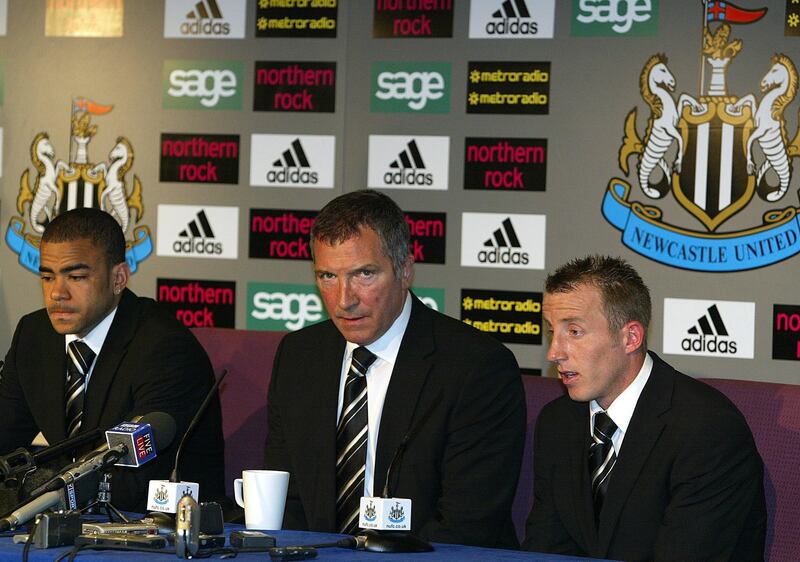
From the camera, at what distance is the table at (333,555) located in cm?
219

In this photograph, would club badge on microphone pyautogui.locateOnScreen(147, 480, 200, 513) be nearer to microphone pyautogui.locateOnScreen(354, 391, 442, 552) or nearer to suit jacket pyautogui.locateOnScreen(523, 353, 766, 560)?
microphone pyautogui.locateOnScreen(354, 391, 442, 552)

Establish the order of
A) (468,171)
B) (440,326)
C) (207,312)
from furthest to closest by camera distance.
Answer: (207,312) < (468,171) < (440,326)

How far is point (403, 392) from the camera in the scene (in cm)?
305

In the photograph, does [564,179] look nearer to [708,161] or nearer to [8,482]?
[708,161]

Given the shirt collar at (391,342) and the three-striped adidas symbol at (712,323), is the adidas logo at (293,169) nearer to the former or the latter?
the three-striped adidas symbol at (712,323)

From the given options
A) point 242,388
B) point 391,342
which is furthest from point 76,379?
point 391,342

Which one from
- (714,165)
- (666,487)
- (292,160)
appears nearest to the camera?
(666,487)

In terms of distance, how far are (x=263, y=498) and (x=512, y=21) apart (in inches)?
111

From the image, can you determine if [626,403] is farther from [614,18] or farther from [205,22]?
[205,22]

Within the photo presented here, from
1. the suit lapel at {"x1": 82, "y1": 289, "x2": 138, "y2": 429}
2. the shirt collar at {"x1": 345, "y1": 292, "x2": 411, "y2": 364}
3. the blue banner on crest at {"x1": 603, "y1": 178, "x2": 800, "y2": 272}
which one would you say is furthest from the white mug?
the blue banner on crest at {"x1": 603, "y1": 178, "x2": 800, "y2": 272}

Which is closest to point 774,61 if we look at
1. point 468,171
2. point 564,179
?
point 564,179

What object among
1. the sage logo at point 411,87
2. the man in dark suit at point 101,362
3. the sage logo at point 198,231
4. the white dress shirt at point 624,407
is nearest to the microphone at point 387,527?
the white dress shirt at point 624,407

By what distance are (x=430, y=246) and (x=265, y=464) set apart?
187 centimetres

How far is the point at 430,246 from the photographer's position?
4871mm
